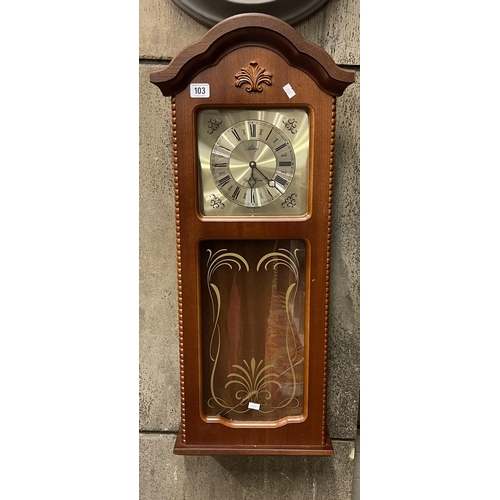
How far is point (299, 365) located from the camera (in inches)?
49.0

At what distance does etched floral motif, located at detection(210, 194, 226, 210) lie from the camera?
1.18m

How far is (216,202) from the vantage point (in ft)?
3.88

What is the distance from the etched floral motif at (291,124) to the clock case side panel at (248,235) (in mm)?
39

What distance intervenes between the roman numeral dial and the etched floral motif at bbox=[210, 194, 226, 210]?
2 cm

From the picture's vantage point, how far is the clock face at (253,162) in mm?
1162

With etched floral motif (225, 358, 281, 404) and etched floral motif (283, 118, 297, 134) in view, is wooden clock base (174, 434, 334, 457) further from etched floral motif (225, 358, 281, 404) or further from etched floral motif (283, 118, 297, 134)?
etched floral motif (283, 118, 297, 134)

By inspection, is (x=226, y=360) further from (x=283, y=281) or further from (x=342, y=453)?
(x=342, y=453)

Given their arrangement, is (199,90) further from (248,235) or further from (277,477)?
(277,477)

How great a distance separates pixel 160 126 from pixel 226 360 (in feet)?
2.19

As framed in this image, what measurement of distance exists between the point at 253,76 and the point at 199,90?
0.13 meters

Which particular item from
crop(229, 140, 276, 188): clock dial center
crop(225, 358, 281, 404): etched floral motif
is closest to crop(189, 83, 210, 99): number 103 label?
crop(229, 140, 276, 188): clock dial center

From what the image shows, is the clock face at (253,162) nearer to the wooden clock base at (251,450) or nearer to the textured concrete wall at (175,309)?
the textured concrete wall at (175,309)

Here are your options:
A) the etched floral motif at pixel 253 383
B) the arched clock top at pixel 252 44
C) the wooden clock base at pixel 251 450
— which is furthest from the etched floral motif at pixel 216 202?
the wooden clock base at pixel 251 450

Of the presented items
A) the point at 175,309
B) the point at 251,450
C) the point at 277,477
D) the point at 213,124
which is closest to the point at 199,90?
the point at 213,124
